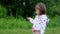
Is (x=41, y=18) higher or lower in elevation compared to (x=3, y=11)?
higher

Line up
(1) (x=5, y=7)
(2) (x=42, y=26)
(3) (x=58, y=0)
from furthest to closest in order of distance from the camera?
(3) (x=58, y=0)
(1) (x=5, y=7)
(2) (x=42, y=26)

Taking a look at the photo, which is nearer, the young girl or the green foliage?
the young girl

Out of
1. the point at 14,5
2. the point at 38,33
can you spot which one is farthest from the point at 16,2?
the point at 38,33

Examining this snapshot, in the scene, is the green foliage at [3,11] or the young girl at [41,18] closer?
the young girl at [41,18]

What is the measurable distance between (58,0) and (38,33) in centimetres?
1375

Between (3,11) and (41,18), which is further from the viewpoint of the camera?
(3,11)

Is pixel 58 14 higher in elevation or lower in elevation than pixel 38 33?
lower

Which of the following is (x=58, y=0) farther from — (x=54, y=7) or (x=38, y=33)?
(x=38, y=33)

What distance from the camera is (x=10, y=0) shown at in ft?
57.8

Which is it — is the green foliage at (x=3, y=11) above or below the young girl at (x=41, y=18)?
below

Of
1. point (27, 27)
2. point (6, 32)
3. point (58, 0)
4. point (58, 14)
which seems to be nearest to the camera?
point (6, 32)

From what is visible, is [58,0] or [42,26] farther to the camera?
[58,0]

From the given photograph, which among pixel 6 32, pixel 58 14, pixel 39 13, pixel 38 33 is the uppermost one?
pixel 39 13

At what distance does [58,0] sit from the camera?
20.6m
